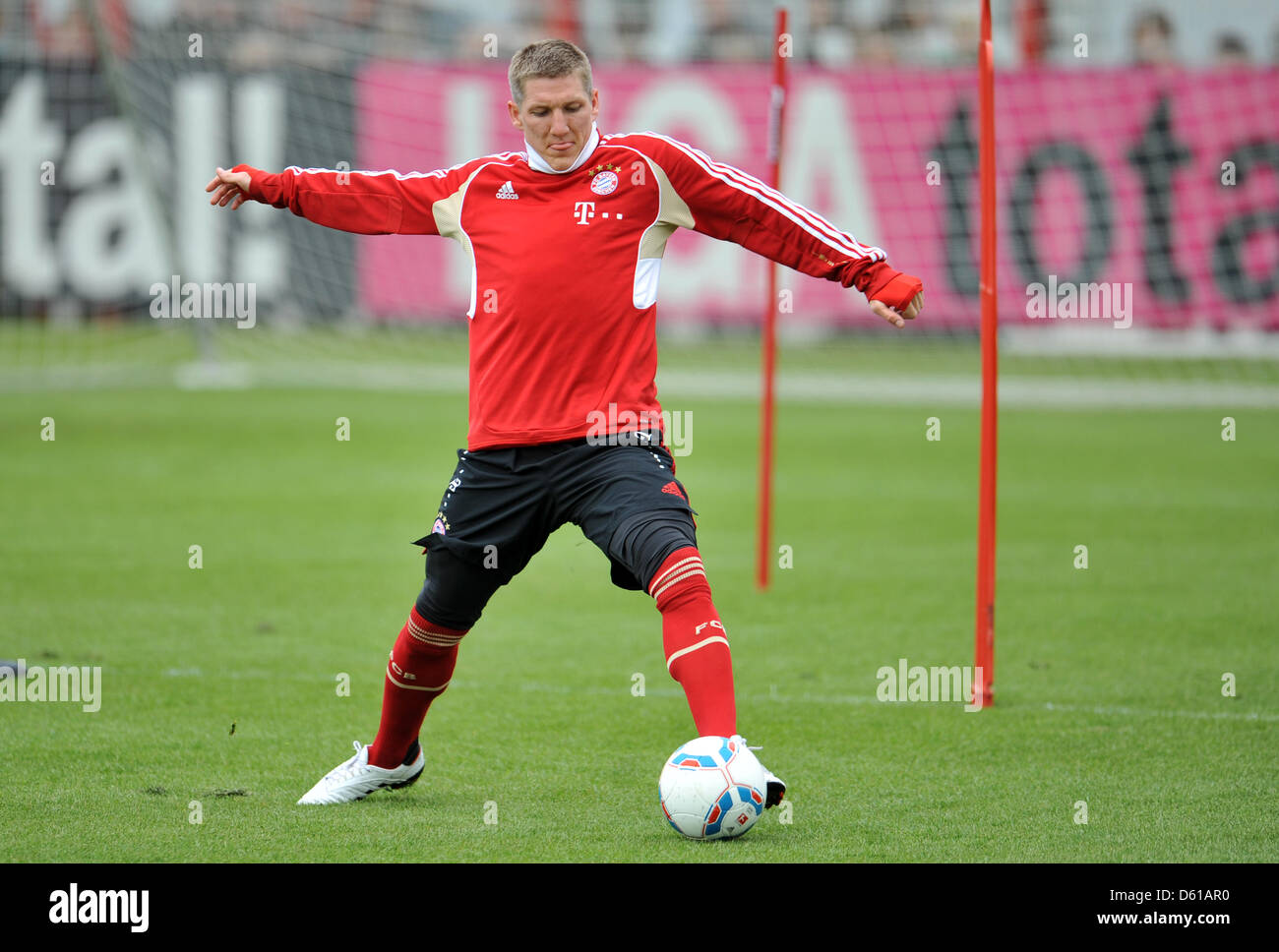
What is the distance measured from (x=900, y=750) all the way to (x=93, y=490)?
24.7 ft

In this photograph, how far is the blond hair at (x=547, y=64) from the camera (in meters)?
4.73

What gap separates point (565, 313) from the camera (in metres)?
4.82

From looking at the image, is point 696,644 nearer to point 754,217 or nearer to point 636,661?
point 754,217

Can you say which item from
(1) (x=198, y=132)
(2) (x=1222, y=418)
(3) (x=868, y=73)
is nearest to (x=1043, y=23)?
(3) (x=868, y=73)

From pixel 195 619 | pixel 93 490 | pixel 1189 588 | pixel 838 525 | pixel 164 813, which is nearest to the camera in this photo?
pixel 164 813

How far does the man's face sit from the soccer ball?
1.64 metres

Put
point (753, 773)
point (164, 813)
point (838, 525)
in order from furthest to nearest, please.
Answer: point (838, 525) → point (164, 813) → point (753, 773)

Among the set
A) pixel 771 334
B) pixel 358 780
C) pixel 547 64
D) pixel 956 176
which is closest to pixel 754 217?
pixel 547 64

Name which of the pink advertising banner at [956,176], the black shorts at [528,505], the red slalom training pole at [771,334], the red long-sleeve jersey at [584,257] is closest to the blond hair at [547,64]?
the red long-sleeve jersey at [584,257]

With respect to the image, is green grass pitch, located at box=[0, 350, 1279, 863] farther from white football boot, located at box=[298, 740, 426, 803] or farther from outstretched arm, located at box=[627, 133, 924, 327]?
outstretched arm, located at box=[627, 133, 924, 327]

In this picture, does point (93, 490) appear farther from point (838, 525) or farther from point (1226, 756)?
point (1226, 756)

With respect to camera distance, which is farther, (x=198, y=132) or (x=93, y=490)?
(x=198, y=132)

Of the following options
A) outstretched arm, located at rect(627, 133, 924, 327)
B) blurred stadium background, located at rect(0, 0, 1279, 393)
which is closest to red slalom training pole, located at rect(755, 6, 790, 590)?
outstretched arm, located at rect(627, 133, 924, 327)

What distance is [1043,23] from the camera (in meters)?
19.2
